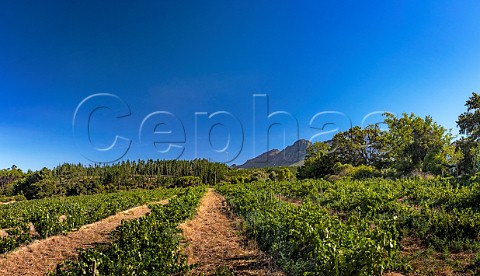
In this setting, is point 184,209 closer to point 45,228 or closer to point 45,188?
point 45,228

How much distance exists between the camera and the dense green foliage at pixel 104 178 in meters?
93.5

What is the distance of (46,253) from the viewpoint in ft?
39.4

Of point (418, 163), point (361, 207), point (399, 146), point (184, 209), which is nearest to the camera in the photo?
point (361, 207)

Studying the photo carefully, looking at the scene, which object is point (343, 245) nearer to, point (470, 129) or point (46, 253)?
point (46, 253)

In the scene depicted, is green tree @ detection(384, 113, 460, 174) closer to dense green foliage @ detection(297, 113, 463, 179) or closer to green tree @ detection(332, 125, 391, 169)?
dense green foliage @ detection(297, 113, 463, 179)

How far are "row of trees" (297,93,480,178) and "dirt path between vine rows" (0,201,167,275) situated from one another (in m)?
28.8

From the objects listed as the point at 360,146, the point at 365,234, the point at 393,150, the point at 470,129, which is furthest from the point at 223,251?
the point at 360,146

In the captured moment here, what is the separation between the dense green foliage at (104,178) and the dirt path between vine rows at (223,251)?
288 feet

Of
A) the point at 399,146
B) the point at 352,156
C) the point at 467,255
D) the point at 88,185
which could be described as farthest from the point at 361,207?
the point at 88,185

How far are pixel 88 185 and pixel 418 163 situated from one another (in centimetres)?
9364

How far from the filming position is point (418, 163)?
39312mm

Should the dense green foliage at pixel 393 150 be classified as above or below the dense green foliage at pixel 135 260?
above

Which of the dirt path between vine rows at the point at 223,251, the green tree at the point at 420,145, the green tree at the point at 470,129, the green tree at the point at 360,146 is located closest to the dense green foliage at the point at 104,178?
the green tree at the point at 360,146

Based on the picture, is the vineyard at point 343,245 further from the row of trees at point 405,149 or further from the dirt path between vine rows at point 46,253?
the row of trees at point 405,149
